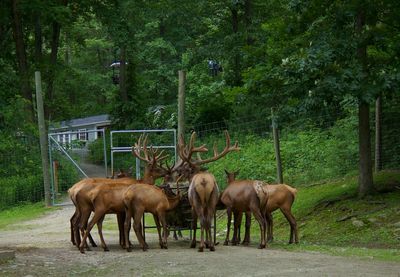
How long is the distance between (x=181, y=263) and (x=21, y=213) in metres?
11.8

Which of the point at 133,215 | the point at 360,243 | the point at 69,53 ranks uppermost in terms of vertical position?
the point at 69,53

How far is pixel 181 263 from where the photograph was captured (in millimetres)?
10375

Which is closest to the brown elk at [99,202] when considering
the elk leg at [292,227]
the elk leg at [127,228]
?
the elk leg at [127,228]

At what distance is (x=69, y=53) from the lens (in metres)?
53.1

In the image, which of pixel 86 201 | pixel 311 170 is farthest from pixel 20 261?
pixel 311 170

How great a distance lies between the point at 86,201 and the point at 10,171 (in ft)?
40.0

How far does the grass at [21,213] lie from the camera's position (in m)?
19.3

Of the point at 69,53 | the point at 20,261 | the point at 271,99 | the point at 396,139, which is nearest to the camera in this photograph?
the point at 20,261

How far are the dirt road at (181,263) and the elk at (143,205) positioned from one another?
0.97 ft

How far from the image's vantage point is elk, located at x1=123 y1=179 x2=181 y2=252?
12.2 metres

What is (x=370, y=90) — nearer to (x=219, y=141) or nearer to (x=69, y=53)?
(x=219, y=141)

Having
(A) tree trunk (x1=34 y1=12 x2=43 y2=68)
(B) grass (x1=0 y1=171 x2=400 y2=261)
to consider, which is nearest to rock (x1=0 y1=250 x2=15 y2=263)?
(B) grass (x1=0 y1=171 x2=400 y2=261)

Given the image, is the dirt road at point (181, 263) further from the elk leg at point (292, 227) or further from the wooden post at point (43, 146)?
the wooden post at point (43, 146)

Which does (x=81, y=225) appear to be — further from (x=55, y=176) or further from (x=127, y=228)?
(x=55, y=176)
